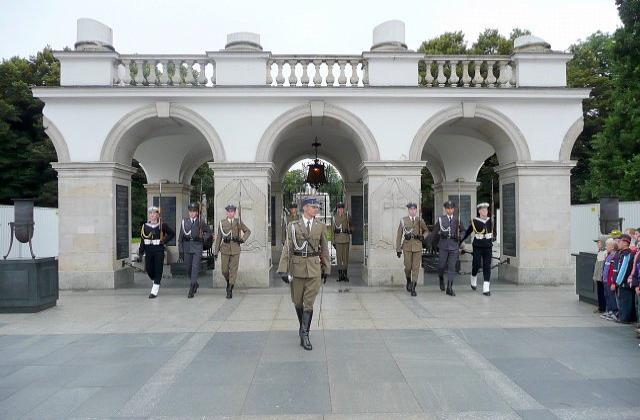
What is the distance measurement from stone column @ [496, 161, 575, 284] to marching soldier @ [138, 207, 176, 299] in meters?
7.78

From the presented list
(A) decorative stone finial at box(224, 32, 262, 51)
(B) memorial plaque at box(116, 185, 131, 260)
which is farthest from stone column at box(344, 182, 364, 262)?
(B) memorial plaque at box(116, 185, 131, 260)

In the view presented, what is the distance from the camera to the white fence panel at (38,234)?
16.4 metres

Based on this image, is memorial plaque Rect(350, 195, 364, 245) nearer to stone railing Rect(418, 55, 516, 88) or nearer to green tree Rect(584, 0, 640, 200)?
stone railing Rect(418, 55, 516, 88)

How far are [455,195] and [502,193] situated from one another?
160 inches

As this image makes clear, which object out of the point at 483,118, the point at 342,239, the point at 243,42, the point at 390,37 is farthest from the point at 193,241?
the point at 483,118

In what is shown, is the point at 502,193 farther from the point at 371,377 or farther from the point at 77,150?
the point at 77,150

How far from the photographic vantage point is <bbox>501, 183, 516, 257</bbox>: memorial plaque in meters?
11.9

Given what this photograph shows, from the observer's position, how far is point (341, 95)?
11.2m

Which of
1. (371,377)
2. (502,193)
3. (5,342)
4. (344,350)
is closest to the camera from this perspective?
(371,377)

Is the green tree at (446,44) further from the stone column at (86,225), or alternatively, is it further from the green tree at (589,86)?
the stone column at (86,225)

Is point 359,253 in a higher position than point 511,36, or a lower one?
lower

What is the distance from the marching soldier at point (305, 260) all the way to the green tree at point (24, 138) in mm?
24770

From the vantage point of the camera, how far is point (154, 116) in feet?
37.2

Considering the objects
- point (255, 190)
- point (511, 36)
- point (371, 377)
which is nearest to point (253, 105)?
point (255, 190)
